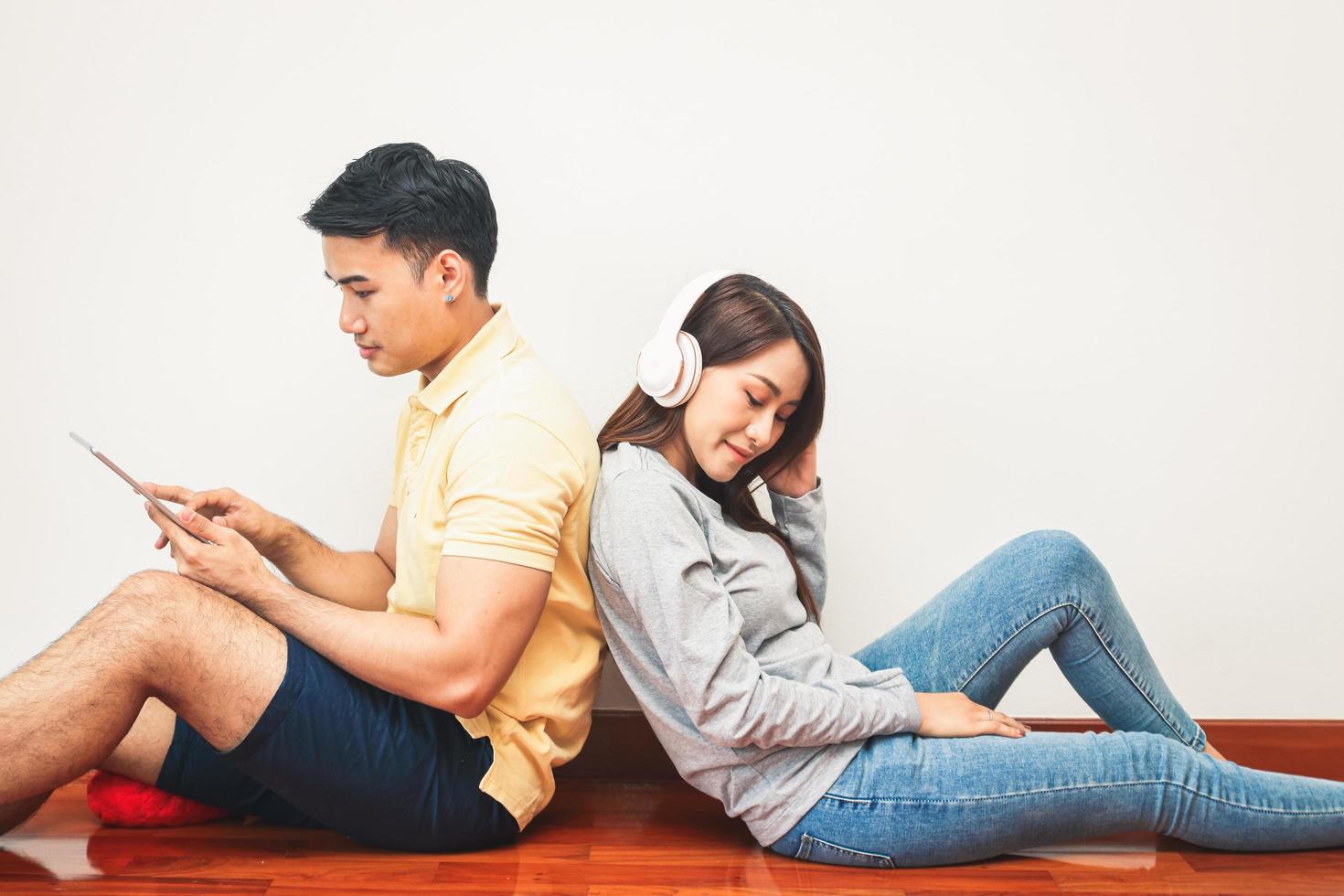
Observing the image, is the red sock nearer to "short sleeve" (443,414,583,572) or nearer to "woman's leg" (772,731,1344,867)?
"short sleeve" (443,414,583,572)

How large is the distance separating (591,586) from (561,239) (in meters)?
0.71

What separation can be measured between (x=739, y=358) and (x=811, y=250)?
1.64 ft

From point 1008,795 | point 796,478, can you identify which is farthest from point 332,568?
point 1008,795

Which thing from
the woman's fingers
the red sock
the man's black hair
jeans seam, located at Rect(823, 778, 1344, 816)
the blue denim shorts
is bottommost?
the red sock

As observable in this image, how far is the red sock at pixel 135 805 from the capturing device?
193cm

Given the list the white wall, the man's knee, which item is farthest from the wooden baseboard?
the man's knee

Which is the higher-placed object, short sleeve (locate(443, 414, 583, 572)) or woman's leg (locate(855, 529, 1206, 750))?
short sleeve (locate(443, 414, 583, 572))

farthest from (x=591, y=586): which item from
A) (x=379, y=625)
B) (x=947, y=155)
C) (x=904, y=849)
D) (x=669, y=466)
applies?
(x=947, y=155)

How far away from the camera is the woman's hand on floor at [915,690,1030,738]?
1.82 metres

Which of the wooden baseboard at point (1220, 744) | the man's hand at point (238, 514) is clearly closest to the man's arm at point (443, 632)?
the man's hand at point (238, 514)

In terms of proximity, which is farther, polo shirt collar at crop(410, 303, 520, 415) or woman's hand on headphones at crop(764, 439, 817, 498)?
woman's hand on headphones at crop(764, 439, 817, 498)

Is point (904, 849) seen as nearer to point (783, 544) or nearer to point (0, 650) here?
point (783, 544)

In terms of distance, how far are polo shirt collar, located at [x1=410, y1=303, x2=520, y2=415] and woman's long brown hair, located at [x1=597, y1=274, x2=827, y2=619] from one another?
0.74 feet

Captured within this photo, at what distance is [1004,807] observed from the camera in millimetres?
1739
